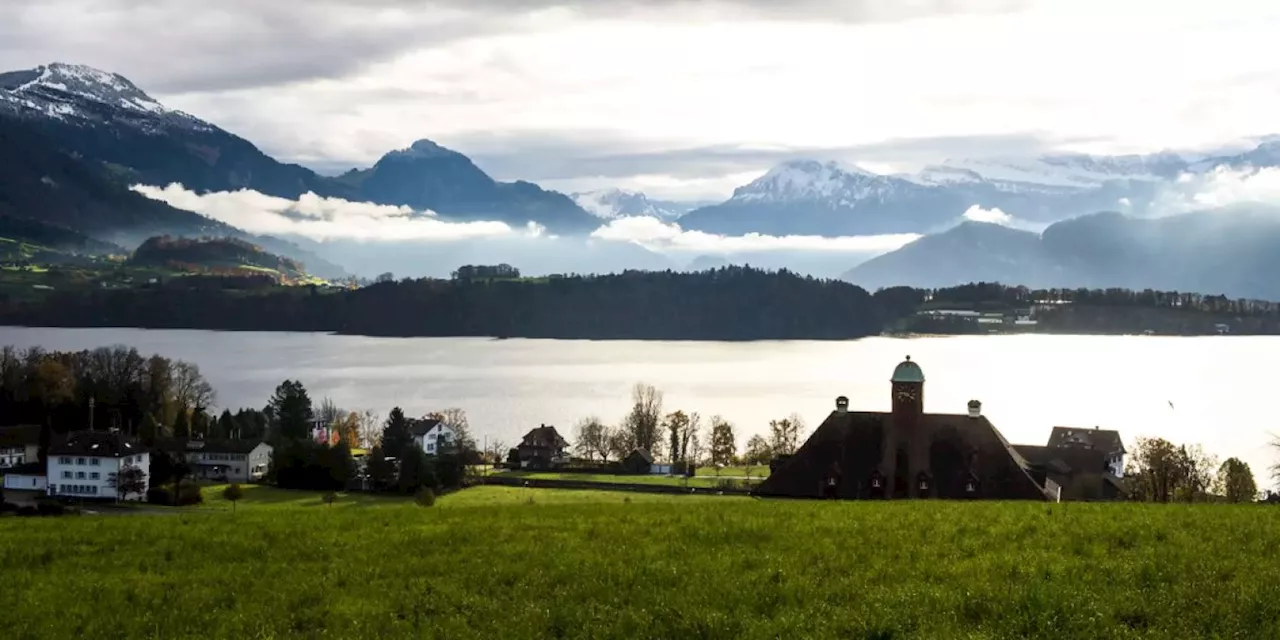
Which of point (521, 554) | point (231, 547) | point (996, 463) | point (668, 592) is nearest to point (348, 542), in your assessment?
point (231, 547)

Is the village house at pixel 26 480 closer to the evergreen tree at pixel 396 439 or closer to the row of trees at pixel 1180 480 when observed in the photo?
the evergreen tree at pixel 396 439

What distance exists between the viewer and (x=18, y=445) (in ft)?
306

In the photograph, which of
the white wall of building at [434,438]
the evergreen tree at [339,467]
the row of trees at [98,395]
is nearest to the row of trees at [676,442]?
A: the white wall of building at [434,438]

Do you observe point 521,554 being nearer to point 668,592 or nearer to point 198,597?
point 668,592

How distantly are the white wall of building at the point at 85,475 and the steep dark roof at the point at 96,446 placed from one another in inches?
13.7

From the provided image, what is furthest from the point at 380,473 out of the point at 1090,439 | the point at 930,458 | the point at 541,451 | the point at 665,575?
the point at 665,575

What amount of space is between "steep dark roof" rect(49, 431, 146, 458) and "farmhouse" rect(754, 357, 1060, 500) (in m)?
52.0

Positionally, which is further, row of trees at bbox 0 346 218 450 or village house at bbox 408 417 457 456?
village house at bbox 408 417 457 456

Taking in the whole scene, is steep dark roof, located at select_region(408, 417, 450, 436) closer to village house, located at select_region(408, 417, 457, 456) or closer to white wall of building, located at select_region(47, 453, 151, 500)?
village house, located at select_region(408, 417, 457, 456)

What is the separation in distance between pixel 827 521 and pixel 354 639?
10149 mm

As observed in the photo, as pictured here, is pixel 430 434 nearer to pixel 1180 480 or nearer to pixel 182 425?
pixel 182 425

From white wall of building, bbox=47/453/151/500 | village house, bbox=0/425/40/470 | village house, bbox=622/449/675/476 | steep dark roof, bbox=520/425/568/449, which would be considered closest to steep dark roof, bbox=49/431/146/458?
white wall of building, bbox=47/453/151/500

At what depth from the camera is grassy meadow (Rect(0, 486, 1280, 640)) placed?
14.7 metres

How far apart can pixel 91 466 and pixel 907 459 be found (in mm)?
59943
